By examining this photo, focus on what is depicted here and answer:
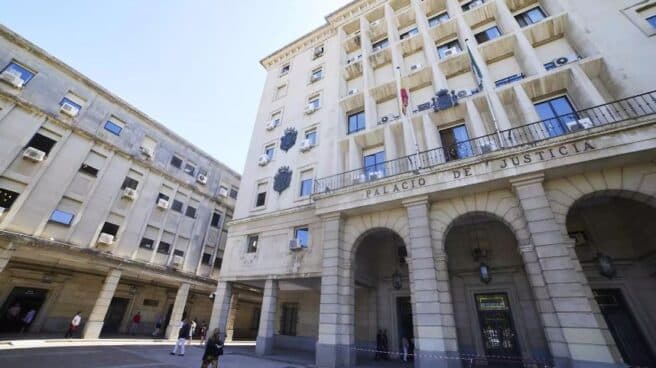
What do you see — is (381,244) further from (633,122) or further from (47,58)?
(47,58)

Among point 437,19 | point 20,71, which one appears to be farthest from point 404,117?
point 20,71

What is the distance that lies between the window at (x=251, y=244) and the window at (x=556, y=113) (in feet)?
51.7

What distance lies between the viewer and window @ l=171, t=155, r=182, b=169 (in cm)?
2652

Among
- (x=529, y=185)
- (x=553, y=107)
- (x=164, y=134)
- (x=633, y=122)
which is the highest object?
(x=164, y=134)

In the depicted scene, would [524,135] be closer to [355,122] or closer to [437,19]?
[355,122]

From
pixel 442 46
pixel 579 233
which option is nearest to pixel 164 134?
pixel 442 46

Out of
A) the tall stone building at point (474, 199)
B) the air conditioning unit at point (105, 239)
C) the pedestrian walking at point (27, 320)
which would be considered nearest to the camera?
the tall stone building at point (474, 199)

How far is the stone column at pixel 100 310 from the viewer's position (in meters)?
17.8

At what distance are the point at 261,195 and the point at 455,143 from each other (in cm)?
1236

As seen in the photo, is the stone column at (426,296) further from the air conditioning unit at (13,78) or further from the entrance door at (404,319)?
the air conditioning unit at (13,78)

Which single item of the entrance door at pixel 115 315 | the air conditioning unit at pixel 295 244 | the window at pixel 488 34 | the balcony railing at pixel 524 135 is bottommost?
the entrance door at pixel 115 315

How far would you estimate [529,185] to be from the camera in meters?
9.51

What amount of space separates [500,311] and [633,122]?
833cm

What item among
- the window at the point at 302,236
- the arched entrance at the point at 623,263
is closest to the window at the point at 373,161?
the window at the point at 302,236
